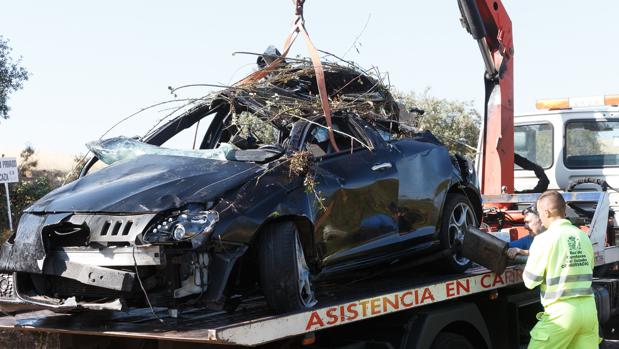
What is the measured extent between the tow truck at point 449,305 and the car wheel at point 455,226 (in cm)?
14

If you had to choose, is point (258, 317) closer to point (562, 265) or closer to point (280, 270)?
point (280, 270)

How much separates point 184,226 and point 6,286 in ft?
4.41

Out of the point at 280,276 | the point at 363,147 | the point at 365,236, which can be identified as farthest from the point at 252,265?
the point at 363,147

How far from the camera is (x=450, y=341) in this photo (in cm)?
607

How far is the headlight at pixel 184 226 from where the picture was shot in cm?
457

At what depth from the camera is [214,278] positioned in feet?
A: 15.6

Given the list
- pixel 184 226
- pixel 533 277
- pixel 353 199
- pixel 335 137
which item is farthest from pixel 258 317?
pixel 533 277

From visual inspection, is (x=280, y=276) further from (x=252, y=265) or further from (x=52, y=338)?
(x=52, y=338)

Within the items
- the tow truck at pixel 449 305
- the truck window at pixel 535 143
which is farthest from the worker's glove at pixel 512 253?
the truck window at pixel 535 143

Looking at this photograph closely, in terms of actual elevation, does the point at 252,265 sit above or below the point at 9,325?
above

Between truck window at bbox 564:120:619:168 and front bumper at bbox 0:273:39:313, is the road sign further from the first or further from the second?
truck window at bbox 564:120:619:168

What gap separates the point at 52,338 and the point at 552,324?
3601 mm

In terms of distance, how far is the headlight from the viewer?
4.57m

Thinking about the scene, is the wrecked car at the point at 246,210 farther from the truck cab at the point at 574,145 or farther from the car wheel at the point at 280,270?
the truck cab at the point at 574,145
